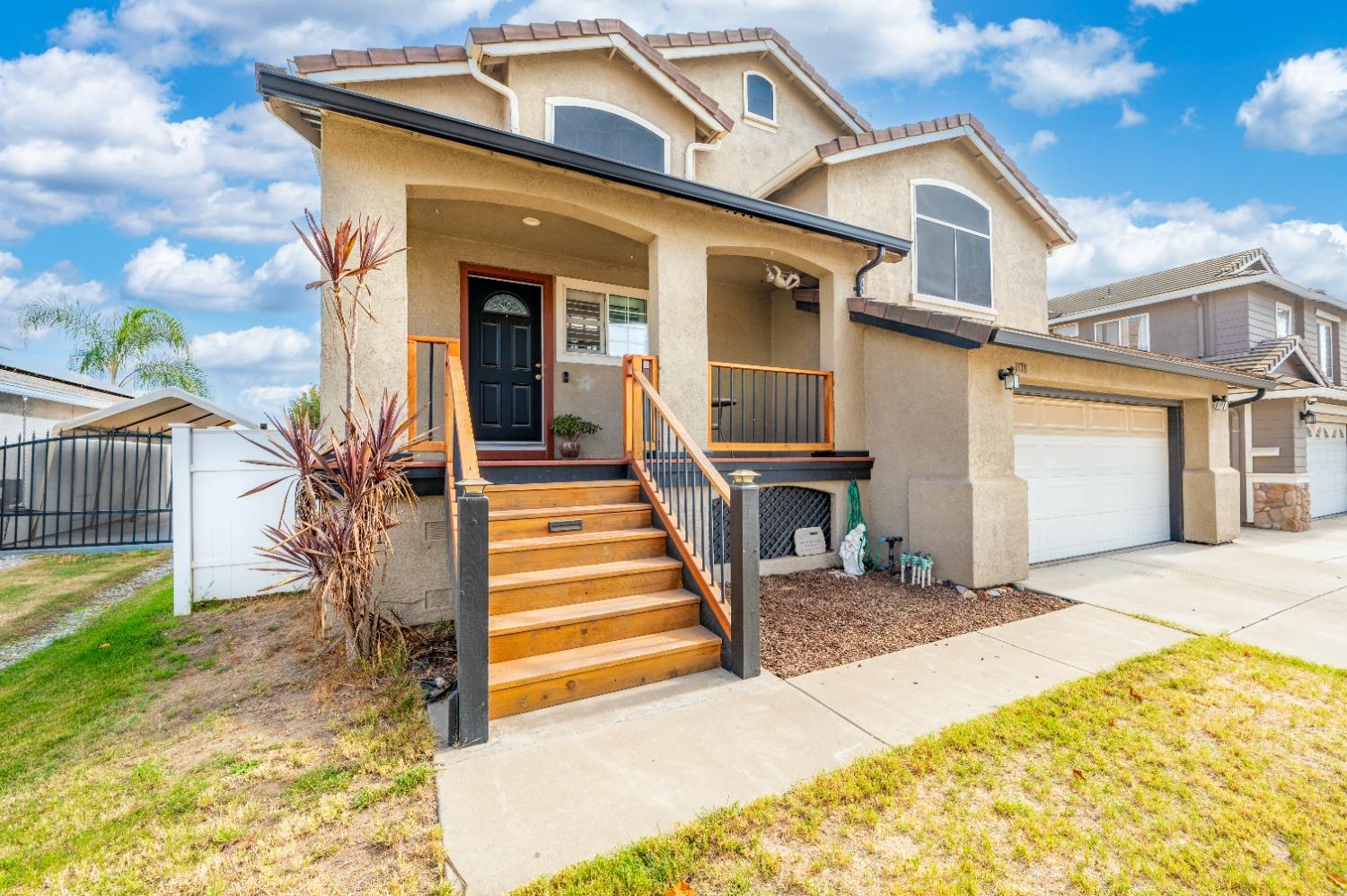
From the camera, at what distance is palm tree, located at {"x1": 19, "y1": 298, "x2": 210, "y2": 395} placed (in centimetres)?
1634

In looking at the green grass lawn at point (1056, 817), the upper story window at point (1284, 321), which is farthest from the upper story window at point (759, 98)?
the upper story window at point (1284, 321)

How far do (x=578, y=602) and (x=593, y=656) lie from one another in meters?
0.47

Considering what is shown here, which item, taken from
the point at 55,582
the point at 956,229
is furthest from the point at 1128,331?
the point at 55,582

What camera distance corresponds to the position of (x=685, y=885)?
2.06m

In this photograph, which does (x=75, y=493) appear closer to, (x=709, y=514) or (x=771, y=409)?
(x=709, y=514)

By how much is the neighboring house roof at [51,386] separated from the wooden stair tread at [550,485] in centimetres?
979

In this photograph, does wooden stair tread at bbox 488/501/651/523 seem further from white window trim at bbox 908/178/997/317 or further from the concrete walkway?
white window trim at bbox 908/178/997/317

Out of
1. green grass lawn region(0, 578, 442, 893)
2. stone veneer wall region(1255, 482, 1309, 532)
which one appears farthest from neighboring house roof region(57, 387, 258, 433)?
stone veneer wall region(1255, 482, 1309, 532)

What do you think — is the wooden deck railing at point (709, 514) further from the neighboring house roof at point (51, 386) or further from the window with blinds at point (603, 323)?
the neighboring house roof at point (51, 386)

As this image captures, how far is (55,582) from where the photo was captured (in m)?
6.94

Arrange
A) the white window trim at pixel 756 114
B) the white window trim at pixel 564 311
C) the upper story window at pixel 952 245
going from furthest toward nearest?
1. the white window trim at pixel 756 114
2. the upper story window at pixel 952 245
3. the white window trim at pixel 564 311

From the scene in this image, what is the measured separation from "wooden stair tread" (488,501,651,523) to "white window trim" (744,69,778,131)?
7441 millimetres

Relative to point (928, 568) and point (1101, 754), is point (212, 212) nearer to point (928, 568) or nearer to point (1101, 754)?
point (928, 568)

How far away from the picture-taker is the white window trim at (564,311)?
7730 millimetres
